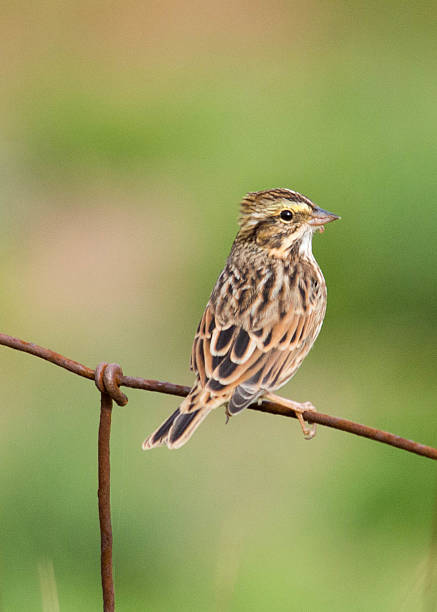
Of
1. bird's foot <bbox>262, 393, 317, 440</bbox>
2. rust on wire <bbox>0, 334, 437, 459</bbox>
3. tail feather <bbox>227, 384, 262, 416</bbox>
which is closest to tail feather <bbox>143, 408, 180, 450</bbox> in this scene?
tail feather <bbox>227, 384, 262, 416</bbox>

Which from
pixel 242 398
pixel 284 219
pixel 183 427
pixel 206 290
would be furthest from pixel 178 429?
pixel 206 290

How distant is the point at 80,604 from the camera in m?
6.35

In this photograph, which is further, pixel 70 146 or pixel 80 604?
pixel 70 146

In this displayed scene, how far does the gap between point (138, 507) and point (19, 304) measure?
3.58m

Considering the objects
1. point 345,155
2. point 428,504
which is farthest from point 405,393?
point 345,155

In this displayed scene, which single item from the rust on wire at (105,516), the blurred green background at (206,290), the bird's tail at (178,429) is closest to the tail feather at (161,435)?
the bird's tail at (178,429)

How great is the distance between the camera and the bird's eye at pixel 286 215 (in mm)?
5133

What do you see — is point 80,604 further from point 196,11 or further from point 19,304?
point 196,11

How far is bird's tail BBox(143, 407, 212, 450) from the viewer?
413 centimetres

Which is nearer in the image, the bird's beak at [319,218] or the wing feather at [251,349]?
the wing feather at [251,349]

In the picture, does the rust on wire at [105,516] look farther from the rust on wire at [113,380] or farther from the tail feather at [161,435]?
the tail feather at [161,435]

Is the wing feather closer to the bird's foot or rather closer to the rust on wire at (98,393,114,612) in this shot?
the bird's foot

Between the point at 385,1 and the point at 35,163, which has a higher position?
the point at 385,1

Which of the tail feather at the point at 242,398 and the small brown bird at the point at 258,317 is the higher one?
the small brown bird at the point at 258,317
